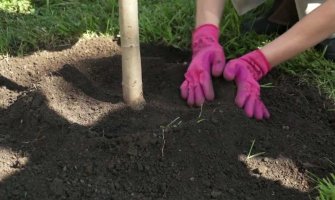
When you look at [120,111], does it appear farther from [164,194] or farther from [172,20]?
[172,20]

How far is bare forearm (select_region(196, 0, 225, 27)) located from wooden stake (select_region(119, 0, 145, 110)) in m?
0.58

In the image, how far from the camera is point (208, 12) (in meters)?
2.25

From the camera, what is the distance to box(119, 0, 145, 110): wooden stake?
5.24 feet

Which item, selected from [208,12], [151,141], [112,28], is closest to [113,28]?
[112,28]

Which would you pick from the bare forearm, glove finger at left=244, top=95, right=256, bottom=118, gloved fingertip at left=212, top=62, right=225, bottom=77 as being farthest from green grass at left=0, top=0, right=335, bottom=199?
glove finger at left=244, top=95, right=256, bottom=118

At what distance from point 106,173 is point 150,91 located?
52 cm

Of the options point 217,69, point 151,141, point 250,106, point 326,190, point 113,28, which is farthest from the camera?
point 113,28

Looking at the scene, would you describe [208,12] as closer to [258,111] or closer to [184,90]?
[184,90]

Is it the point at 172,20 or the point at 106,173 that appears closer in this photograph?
the point at 106,173

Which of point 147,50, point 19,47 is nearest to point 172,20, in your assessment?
point 147,50

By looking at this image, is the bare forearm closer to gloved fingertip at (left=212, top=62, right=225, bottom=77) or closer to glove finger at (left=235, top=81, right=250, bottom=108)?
gloved fingertip at (left=212, top=62, right=225, bottom=77)

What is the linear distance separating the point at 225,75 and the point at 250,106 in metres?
0.18

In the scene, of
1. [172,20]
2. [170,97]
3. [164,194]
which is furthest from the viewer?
[172,20]

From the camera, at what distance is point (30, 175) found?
1628 millimetres
